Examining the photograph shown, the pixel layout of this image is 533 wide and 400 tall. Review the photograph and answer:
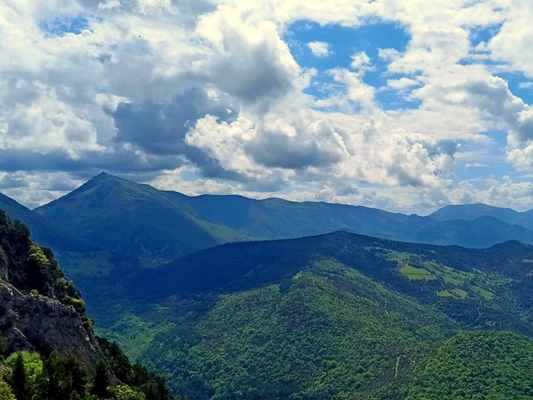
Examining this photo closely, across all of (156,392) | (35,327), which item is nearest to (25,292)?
(35,327)

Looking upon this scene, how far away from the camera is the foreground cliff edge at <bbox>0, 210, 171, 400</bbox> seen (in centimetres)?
8431

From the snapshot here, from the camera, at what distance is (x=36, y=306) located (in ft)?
384

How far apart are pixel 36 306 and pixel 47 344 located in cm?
946

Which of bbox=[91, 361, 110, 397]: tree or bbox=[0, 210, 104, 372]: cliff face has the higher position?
bbox=[0, 210, 104, 372]: cliff face

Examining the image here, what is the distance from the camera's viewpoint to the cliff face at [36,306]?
111 m

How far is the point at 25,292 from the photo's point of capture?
5034 inches

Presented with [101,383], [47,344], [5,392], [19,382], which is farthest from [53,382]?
[47,344]

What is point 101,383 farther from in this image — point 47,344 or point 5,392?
point 5,392

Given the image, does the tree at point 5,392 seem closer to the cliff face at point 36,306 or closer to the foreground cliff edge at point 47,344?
the foreground cliff edge at point 47,344

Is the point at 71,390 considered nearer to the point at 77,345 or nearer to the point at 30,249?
the point at 77,345

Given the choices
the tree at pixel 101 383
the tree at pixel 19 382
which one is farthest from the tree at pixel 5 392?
the tree at pixel 101 383

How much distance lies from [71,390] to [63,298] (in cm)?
5536

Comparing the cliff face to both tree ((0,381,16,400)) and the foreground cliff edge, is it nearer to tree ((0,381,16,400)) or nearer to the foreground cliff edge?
the foreground cliff edge

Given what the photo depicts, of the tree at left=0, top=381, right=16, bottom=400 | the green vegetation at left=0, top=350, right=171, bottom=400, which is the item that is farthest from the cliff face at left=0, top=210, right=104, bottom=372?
the tree at left=0, top=381, right=16, bottom=400
